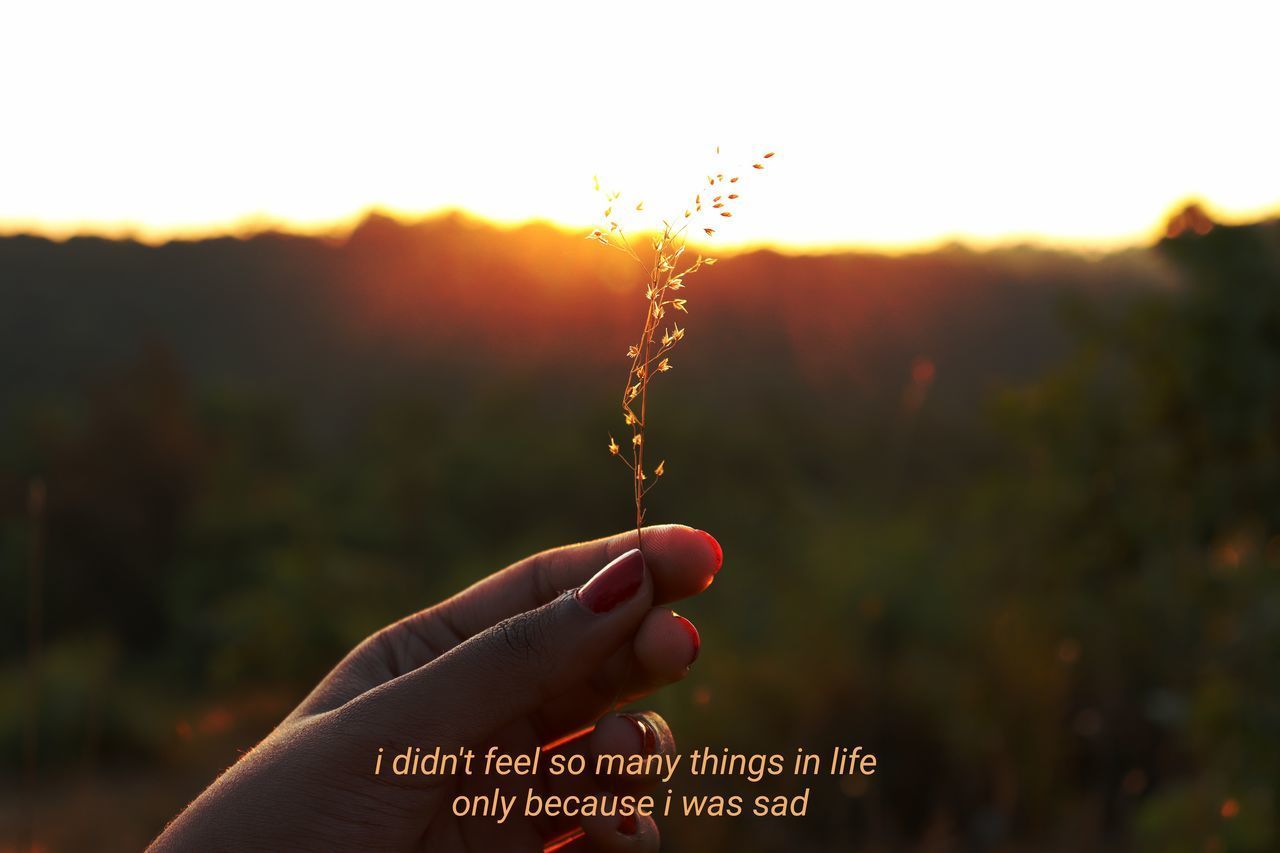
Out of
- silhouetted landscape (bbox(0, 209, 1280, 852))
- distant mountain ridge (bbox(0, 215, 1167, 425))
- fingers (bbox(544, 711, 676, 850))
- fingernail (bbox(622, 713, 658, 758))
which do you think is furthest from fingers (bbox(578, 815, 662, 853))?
distant mountain ridge (bbox(0, 215, 1167, 425))

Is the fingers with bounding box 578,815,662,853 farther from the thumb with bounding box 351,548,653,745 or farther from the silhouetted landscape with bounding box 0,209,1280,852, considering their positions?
the silhouetted landscape with bounding box 0,209,1280,852

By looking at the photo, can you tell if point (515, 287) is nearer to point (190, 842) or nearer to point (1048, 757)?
point (1048, 757)

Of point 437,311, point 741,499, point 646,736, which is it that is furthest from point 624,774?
point 437,311

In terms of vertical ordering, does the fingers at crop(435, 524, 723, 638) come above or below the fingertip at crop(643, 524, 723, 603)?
below

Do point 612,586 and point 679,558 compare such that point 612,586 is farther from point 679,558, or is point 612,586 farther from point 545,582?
point 545,582

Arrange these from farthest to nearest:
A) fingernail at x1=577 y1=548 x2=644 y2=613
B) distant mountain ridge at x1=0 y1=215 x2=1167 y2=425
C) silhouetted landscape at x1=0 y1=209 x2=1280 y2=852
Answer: distant mountain ridge at x1=0 y1=215 x2=1167 y2=425, silhouetted landscape at x1=0 y1=209 x2=1280 y2=852, fingernail at x1=577 y1=548 x2=644 y2=613

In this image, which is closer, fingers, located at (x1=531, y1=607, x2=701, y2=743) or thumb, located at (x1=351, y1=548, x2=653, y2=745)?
thumb, located at (x1=351, y1=548, x2=653, y2=745)

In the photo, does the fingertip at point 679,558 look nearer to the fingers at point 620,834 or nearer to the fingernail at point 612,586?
the fingernail at point 612,586

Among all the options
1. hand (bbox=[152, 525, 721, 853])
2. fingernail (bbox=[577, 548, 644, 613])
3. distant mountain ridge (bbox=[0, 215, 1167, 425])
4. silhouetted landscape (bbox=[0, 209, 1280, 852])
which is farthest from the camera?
distant mountain ridge (bbox=[0, 215, 1167, 425])
